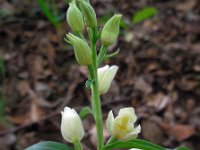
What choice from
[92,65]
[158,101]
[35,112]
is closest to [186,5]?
[158,101]

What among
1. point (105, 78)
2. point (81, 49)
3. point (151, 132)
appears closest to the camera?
point (81, 49)

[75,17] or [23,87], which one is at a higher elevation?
[75,17]

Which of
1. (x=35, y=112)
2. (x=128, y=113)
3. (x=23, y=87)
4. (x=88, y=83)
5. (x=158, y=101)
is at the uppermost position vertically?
(x=88, y=83)

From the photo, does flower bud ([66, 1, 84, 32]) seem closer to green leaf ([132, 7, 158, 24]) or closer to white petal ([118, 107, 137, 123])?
white petal ([118, 107, 137, 123])

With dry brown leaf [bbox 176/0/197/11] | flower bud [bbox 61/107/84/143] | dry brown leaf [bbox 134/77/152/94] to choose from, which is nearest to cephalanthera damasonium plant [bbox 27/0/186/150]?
flower bud [bbox 61/107/84/143]

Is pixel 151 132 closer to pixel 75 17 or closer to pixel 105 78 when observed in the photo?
pixel 105 78

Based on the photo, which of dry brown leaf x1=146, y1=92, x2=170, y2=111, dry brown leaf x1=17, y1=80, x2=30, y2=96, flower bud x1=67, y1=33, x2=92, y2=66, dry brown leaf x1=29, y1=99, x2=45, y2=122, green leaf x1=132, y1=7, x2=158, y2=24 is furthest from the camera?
green leaf x1=132, y1=7, x2=158, y2=24

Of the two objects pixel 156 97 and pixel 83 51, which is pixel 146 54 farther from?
pixel 83 51
